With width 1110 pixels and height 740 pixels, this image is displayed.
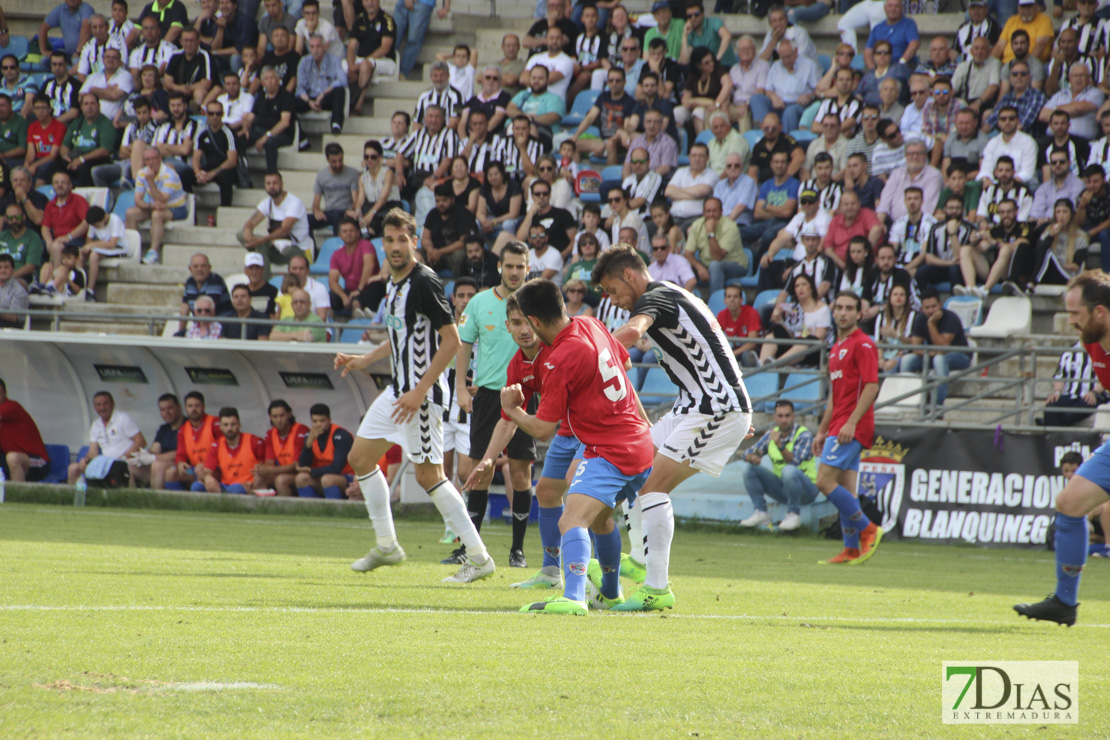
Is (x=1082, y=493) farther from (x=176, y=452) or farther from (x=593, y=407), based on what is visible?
(x=176, y=452)

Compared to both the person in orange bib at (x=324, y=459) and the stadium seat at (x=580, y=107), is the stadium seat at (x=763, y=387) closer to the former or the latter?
the person in orange bib at (x=324, y=459)

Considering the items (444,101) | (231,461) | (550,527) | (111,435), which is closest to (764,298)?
(444,101)

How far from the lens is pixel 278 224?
18891mm

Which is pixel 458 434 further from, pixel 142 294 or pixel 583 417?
pixel 142 294

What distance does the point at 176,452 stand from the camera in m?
15.0

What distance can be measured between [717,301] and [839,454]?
17.4 ft

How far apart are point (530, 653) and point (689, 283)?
11911 mm

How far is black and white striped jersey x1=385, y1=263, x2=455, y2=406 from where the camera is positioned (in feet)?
26.0

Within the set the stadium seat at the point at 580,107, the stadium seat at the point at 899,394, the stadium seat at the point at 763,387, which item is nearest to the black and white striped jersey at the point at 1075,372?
the stadium seat at the point at 899,394

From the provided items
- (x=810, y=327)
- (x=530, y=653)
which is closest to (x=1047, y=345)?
Result: (x=810, y=327)

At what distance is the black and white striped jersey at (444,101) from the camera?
2012 cm

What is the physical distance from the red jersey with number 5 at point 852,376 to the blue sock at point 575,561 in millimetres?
5715

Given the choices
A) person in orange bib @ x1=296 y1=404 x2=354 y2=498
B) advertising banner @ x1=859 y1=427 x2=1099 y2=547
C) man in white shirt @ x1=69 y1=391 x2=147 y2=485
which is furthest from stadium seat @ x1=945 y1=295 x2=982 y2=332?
man in white shirt @ x1=69 y1=391 x2=147 y2=485

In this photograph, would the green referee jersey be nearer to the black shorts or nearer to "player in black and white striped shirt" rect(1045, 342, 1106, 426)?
the black shorts
